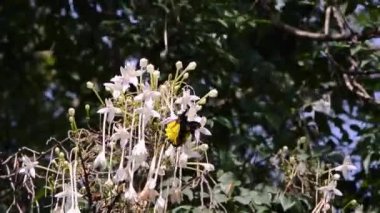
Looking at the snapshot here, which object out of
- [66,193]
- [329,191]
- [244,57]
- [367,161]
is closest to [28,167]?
[66,193]

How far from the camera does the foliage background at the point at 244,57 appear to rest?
2.53 metres

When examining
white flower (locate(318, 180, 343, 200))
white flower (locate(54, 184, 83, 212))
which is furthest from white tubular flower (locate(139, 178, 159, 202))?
white flower (locate(318, 180, 343, 200))

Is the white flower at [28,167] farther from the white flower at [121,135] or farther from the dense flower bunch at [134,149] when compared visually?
the white flower at [121,135]

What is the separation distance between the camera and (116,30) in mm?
2795

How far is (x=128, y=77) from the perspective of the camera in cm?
162

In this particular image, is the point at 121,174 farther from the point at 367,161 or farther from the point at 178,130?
Result: the point at 367,161

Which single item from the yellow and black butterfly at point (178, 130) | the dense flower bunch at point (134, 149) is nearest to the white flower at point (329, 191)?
the dense flower bunch at point (134, 149)

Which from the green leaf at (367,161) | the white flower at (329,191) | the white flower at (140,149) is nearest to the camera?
the white flower at (140,149)

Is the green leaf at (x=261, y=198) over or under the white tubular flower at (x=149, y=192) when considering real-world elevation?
under

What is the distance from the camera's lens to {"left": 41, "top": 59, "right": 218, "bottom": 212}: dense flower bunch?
1536 mm

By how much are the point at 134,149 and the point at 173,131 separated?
0.07 meters

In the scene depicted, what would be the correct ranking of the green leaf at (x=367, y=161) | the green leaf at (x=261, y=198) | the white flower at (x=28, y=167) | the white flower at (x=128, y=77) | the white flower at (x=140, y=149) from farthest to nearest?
the green leaf at (x=367, y=161), the green leaf at (x=261, y=198), the white flower at (x=28, y=167), the white flower at (x=128, y=77), the white flower at (x=140, y=149)

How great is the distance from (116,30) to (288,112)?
538 millimetres

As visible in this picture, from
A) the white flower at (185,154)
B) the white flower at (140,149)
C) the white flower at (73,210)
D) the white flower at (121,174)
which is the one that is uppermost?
the white flower at (140,149)
